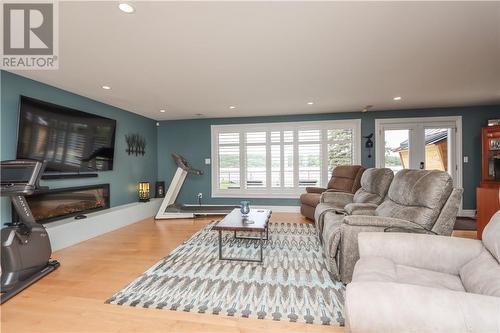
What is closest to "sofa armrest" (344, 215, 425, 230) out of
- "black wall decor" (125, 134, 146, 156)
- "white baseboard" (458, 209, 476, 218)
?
"white baseboard" (458, 209, 476, 218)

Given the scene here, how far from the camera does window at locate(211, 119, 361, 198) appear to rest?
565 cm

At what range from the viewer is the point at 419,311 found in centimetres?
87

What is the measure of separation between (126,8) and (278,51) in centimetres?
141

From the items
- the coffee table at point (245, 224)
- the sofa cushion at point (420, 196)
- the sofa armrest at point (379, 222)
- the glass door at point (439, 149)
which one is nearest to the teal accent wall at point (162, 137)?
the glass door at point (439, 149)

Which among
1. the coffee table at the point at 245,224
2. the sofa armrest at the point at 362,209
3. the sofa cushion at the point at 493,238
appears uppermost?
the sofa cushion at the point at 493,238

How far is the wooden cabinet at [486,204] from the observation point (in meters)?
3.29

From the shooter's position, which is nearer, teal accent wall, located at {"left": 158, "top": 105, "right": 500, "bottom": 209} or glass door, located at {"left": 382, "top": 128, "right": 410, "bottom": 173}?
teal accent wall, located at {"left": 158, "top": 105, "right": 500, "bottom": 209}

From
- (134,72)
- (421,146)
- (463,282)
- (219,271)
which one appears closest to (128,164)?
(134,72)

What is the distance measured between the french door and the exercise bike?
5.96 m

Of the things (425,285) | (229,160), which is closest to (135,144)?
(229,160)

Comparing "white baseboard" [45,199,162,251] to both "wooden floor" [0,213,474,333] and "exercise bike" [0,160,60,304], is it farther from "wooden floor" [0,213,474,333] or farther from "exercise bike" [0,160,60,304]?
"exercise bike" [0,160,60,304]

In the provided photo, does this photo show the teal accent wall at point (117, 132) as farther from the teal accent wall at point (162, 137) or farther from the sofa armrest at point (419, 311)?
the sofa armrest at point (419, 311)

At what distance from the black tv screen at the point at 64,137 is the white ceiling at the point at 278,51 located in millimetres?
411

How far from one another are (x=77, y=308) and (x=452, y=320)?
8.22ft
